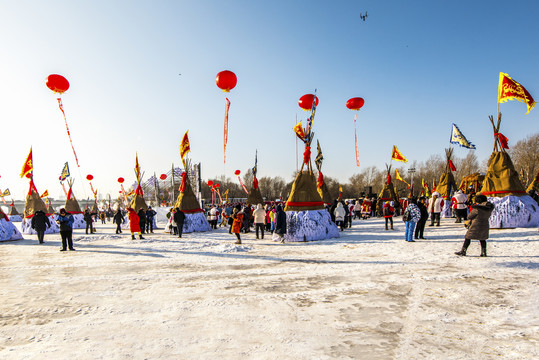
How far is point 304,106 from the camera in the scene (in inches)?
517

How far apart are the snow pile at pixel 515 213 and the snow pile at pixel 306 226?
19.6ft

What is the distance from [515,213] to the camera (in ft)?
35.7

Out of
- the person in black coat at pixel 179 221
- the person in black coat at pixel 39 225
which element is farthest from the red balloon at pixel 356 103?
the person in black coat at pixel 39 225

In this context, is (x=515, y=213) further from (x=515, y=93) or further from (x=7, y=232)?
(x=7, y=232)

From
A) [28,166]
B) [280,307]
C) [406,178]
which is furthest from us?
[406,178]

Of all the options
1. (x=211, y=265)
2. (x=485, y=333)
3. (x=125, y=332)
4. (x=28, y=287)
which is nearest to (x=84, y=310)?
(x=125, y=332)

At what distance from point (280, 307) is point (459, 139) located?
16.3 meters

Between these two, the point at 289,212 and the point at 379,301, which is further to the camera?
the point at 289,212

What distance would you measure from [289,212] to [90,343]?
28.4 feet

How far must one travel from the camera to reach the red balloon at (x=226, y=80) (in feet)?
34.7

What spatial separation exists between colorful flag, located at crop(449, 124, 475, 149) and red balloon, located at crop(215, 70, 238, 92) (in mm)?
12756

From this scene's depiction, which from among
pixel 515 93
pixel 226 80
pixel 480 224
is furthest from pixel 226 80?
pixel 515 93

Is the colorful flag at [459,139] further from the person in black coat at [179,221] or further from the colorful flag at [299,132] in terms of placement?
the person in black coat at [179,221]

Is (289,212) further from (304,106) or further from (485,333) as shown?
(485,333)
